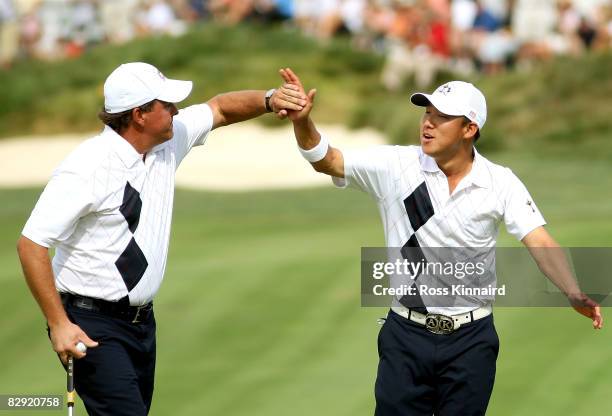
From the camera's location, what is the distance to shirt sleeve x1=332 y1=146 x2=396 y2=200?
649 centimetres

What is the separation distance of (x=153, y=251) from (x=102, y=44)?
2146 centimetres

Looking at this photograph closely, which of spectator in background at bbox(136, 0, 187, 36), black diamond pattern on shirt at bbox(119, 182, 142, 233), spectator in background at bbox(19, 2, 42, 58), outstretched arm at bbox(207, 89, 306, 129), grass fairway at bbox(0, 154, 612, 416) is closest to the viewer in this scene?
black diamond pattern on shirt at bbox(119, 182, 142, 233)

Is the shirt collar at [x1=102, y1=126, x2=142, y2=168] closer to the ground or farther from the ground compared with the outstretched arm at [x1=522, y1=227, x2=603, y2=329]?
farther from the ground

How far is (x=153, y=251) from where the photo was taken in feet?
21.1

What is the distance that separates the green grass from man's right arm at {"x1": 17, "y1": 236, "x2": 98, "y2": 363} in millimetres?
→ 14189

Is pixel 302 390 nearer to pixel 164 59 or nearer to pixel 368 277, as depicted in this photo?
pixel 368 277

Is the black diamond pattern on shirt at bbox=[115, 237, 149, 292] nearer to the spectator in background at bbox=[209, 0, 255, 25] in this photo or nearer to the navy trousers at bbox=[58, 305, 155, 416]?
the navy trousers at bbox=[58, 305, 155, 416]

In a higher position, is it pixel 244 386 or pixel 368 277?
pixel 368 277

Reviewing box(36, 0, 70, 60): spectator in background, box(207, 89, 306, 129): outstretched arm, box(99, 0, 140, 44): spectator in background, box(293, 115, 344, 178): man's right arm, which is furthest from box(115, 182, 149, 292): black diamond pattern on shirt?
box(36, 0, 70, 60): spectator in background

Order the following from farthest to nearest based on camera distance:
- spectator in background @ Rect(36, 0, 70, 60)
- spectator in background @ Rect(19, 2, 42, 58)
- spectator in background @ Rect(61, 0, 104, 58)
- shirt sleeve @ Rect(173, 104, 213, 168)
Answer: spectator in background @ Rect(36, 0, 70, 60), spectator in background @ Rect(61, 0, 104, 58), spectator in background @ Rect(19, 2, 42, 58), shirt sleeve @ Rect(173, 104, 213, 168)

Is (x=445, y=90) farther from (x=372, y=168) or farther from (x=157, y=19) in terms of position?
(x=157, y=19)

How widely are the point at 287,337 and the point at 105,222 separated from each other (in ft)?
13.7

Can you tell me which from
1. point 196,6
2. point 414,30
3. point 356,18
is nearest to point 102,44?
point 196,6

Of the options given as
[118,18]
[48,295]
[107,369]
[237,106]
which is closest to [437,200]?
[237,106]
